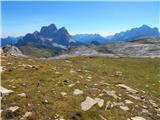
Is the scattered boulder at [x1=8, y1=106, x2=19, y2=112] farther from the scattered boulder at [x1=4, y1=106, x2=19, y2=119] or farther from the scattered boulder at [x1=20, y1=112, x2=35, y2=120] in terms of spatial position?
the scattered boulder at [x1=20, y1=112, x2=35, y2=120]

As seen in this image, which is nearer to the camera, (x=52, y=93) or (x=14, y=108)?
(x=14, y=108)

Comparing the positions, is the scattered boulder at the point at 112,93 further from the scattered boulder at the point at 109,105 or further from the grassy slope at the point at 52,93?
the scattered boulder at the point at 109,105

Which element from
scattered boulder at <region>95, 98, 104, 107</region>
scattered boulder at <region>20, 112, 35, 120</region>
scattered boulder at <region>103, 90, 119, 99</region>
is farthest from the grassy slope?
scattered boulder at <region>103, 90, 119, 99</region>

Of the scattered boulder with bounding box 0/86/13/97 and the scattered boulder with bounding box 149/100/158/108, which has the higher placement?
the scattered boulder with bounding box 0/86/13/97

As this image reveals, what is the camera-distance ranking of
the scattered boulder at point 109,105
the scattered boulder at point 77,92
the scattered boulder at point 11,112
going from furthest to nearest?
the scattered boulder at point 77,92 → the scattered boulder at point 109,105 → the scattered boulder at point 11,112

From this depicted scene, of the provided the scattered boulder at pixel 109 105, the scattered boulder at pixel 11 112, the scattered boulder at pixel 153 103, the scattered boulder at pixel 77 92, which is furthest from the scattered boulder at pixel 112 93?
the scattered boulder at pixel 11 112

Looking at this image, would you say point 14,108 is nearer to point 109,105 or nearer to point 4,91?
point 4,91

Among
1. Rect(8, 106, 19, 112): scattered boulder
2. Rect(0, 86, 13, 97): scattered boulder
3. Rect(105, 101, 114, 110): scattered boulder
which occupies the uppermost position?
Rect(0, 86, 13, 97): scattered boulder

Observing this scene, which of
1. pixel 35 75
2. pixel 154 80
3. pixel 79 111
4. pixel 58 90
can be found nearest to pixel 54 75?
pixel 35 75

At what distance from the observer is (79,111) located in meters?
18.0

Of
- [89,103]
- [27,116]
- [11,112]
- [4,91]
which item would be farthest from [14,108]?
[89,103]

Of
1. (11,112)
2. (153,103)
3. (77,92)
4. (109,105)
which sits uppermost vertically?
(77,92)

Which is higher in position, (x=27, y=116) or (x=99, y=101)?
(x=27, y=116)

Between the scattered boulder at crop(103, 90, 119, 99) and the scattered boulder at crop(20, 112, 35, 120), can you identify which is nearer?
the scattered boulder at crop(20, 112, 35, 120)
